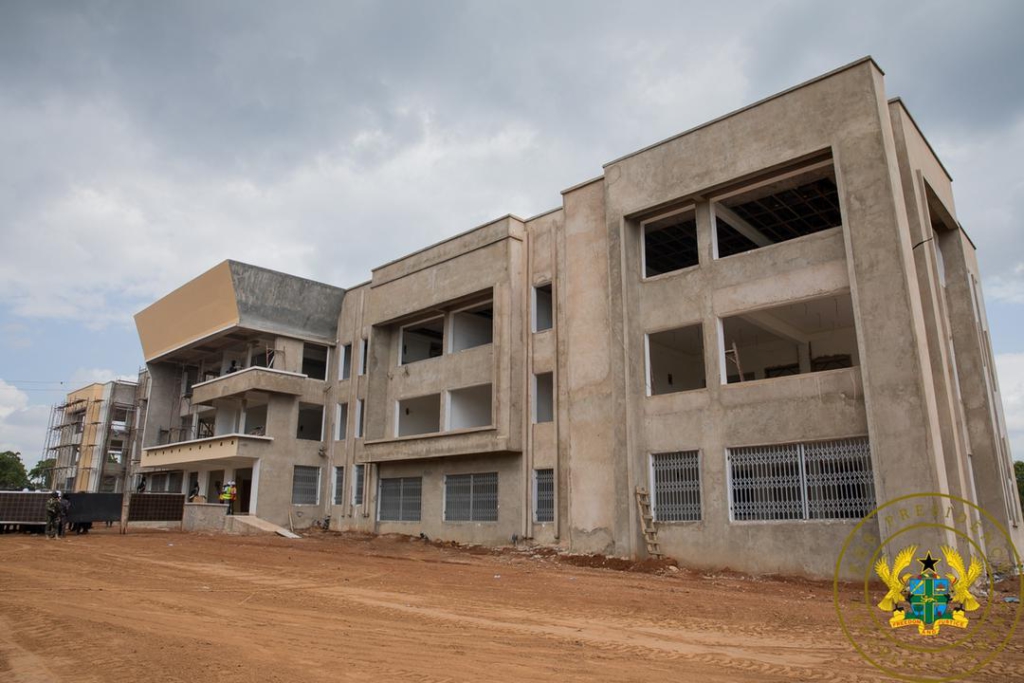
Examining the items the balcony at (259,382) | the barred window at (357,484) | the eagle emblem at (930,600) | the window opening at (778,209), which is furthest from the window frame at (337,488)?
the eagle emblem at (930,600)

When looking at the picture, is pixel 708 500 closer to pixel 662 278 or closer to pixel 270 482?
pixel 662 278

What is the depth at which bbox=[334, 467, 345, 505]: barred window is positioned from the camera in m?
30.3

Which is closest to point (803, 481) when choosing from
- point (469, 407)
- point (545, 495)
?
point (545, 495)

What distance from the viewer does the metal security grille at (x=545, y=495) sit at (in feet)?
70.4

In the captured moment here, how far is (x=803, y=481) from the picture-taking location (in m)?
15.9

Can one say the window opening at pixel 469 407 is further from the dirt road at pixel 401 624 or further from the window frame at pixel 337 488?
the dirt road at pixel 401 624

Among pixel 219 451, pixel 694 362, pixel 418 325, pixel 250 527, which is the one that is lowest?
pixel 250 527

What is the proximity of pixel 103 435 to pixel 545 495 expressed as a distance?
42361mm

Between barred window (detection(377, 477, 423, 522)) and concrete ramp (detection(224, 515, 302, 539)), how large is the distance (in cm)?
329

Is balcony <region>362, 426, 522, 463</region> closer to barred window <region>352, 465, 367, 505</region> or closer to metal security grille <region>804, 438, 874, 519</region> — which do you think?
barred window <region>352, 465, 367, 505</region>

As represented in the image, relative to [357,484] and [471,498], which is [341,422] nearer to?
[357,484]

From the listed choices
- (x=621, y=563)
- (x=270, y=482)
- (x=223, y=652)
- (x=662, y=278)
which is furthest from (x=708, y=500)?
(x=270, y=482)

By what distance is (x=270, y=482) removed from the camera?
30.0 m

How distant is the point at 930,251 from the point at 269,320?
2542cm
